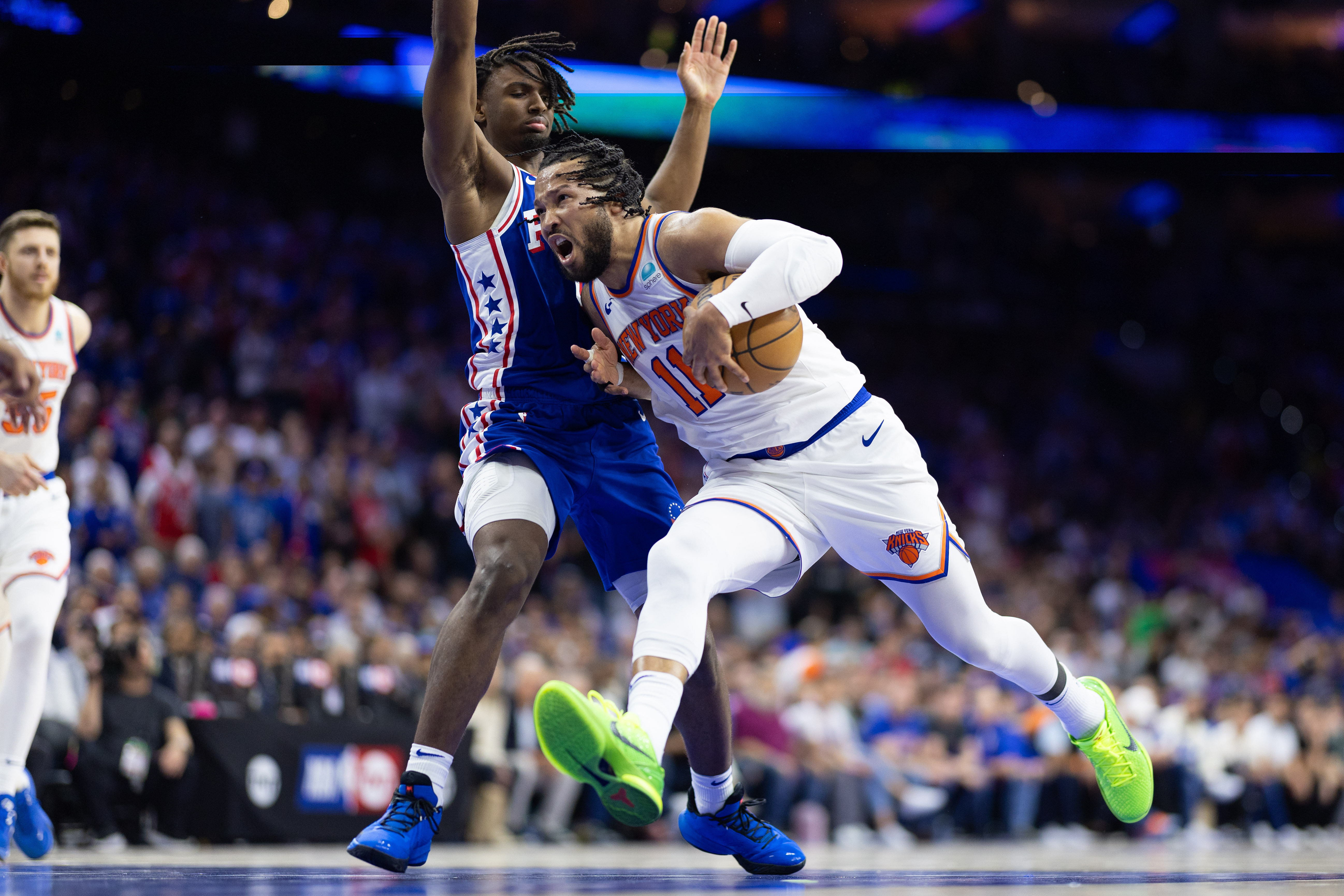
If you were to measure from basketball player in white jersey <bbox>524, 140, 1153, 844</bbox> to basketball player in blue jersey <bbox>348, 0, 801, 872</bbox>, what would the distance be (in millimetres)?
222

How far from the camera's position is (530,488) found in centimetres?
446

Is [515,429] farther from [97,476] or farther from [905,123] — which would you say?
[905,123]

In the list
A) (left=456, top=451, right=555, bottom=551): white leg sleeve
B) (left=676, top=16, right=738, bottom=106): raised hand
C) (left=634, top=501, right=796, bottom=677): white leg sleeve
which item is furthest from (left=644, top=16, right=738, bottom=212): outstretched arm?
(left=634, top=501, right=796, bottom=677): white leg sleeve

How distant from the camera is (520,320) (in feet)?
15.3

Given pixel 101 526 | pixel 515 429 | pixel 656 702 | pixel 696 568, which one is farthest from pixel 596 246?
pixel 101 526

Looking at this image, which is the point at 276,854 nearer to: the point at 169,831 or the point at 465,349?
the point at 169,831

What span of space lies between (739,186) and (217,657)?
14.2 meters

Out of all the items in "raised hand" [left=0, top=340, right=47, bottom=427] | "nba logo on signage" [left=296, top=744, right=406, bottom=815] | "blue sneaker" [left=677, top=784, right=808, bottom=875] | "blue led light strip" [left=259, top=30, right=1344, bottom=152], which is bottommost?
"nba logo on signage" [left=296, top=744, right=406, bottom=815]

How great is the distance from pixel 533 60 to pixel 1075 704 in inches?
122

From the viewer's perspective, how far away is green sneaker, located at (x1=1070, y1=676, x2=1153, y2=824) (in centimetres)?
518

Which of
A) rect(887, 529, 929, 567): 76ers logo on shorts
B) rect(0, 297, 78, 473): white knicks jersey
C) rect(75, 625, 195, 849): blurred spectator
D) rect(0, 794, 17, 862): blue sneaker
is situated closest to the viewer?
rect(887, 529, 929, 567): 76ers logo on shorts

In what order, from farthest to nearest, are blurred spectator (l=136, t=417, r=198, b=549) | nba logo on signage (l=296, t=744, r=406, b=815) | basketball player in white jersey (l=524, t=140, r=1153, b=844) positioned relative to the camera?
blurred spectator (l=136, t=417, r=198, b=549) < nba logo on signage (l=296, t=744, r=406, b=815) < basketball player in white jersey (l=524, t=140, r=1153, b=844)

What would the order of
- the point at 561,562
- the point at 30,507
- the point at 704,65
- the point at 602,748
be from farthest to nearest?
Answer: the point at 561,562, the point at 30,507, the point at 704,65, the point at 602,748

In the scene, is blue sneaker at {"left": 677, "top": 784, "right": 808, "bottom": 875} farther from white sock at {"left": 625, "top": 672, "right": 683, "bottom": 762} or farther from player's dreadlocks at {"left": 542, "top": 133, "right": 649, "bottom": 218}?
player's dreadlocks at {"left": 542, "top": 133, "right": 649, "bottom": 218}
